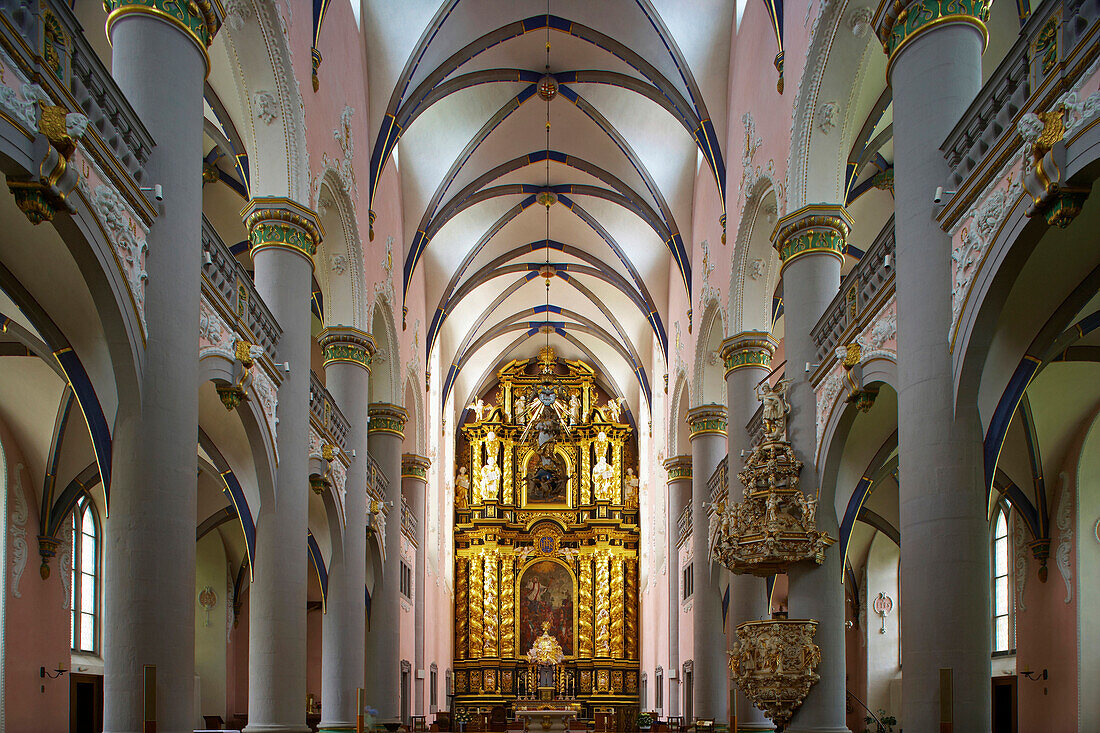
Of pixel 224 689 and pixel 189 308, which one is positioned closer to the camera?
pixel 189 308

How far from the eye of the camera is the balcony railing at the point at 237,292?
1325cm

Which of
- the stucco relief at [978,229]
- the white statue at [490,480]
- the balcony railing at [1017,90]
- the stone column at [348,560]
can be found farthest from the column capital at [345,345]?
the white statue at [490,480]

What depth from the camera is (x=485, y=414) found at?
155ft

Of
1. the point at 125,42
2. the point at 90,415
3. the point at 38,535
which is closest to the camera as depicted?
the point at 90,415

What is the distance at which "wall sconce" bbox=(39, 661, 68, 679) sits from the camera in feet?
64.4

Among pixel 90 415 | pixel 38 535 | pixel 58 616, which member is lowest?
pixel 58 616

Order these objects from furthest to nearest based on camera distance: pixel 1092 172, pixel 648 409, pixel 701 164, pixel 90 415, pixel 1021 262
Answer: pixel 648 409 → pixel 701 164 → pixel 90 415 → pixel 1021 262 → pixel 1092 172

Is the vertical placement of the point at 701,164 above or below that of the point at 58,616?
above

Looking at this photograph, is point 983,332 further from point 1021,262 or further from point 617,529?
point 617,529

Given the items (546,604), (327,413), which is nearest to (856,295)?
(327,413)

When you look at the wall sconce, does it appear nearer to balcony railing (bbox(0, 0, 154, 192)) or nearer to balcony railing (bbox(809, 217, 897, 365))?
balcony railing (bbox(0, 0, 154, 192))

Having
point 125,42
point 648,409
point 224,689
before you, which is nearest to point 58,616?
point 224,689

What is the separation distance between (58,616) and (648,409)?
985 inches

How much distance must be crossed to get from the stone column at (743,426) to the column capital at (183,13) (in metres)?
12.9
